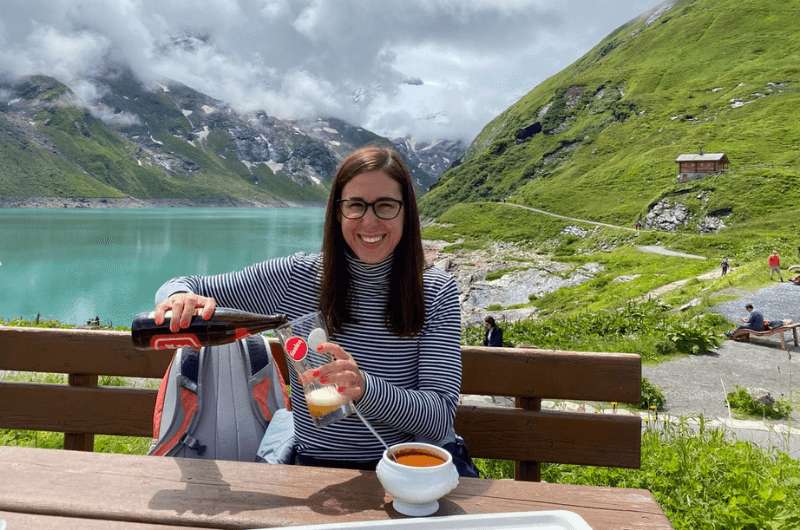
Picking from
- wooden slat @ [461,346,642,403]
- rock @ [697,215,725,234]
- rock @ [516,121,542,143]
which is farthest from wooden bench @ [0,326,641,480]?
rock @ [516,121,542,143]

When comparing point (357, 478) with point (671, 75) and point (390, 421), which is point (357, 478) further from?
point (671, 75)

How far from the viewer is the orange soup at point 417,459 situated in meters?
2.02

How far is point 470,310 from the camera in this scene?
37.9m

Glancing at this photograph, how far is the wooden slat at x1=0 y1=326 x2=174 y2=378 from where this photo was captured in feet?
11.9

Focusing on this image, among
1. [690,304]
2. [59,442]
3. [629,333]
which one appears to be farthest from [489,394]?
[690,304]

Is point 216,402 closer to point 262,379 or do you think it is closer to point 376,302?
point 262,379

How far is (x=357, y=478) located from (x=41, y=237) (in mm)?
109820

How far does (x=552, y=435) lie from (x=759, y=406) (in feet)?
22.3

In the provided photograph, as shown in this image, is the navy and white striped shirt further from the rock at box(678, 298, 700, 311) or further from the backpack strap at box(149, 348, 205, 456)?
the rock at box(678, 298, 700, 311)

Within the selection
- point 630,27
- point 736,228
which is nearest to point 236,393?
point 736,228

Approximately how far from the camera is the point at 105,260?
75062 mm

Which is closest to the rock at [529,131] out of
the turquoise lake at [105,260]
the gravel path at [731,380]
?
the turquoise lake at [105,260]

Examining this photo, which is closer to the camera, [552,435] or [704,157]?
[552,435]

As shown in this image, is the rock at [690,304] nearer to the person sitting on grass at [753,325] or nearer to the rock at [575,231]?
the person sitting on grass at [753,325]
